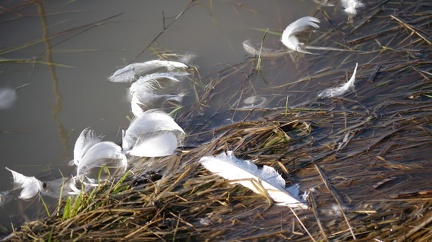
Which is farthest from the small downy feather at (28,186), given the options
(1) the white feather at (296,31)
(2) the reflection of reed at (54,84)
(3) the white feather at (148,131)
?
(1) the white feather at (296,31)

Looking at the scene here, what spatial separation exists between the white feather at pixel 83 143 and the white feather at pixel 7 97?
0.65m

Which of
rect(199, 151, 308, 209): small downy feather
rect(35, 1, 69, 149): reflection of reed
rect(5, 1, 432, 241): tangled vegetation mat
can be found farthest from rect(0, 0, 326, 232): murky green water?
rect(199, 151, 308, 209): small downy feather

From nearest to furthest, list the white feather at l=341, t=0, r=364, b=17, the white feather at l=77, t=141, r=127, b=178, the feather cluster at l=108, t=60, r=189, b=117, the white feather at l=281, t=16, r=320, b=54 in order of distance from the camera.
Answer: the white feather at l=77, t=141, r=127, b=178
the feather cluster at l=108, t=60, r=189, b=117
the white feather at l=281, t=16, r=320, b=54
the white feather at l=341, t=0, r=364, b=17

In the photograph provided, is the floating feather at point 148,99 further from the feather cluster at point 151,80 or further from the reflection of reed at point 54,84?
the reflection of reed at point 54,84

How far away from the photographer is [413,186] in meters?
2.50

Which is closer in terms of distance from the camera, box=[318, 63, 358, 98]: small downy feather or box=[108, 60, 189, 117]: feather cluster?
box=[318, 63, 358, 98]: small downy feather

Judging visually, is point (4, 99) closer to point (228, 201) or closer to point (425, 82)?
point (228, 201)

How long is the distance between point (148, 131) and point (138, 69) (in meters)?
0.69

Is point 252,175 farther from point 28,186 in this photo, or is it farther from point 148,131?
point 28,186

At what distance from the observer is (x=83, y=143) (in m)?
2.98

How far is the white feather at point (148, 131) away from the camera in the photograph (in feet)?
9.40

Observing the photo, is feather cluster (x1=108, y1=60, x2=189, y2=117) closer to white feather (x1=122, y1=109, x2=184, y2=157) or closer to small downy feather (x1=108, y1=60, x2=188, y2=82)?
small downy feather (x1=108, y1=60, x2=188, y2=82)

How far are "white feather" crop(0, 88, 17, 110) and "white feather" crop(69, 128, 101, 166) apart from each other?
651mm

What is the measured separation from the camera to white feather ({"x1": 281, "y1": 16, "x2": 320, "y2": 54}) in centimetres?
360
